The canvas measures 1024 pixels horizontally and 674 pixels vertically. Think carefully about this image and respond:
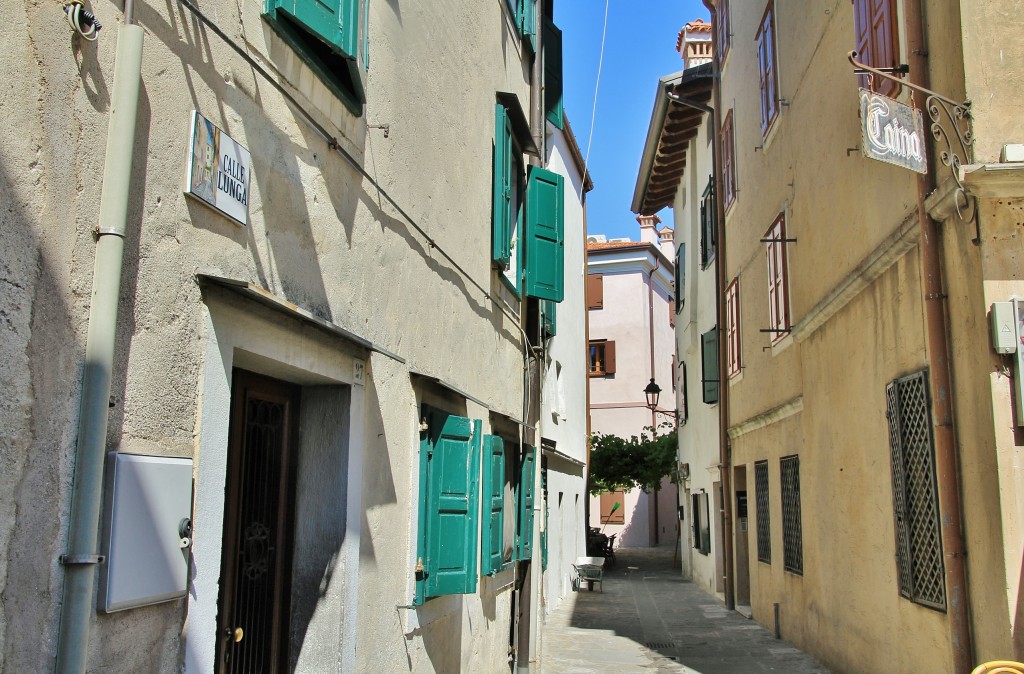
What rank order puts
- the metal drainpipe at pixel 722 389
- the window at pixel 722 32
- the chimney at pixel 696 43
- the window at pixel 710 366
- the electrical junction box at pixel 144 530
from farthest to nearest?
the chimney at pixel 696 43
the window at pixel 710 366
the window at pixel 722 32
the metal drainpipe at pixel 722 389
the electrical junction box at pixel 144 530

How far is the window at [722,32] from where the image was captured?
15.9 metres

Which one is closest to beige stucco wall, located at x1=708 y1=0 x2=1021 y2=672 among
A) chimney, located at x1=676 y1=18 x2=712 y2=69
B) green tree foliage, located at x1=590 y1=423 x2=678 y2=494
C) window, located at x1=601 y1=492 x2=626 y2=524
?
chimney, located at x1=676 y1=18 x2=712 y2=69

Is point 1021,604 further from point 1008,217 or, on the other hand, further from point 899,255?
point 899,255

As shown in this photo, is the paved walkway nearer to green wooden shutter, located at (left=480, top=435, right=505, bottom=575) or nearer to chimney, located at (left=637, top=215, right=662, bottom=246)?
green wooden shutter, located at (left=480, top=435, right=505, bottom=575)

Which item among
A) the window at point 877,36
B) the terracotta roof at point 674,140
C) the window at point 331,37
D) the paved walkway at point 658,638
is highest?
the terracotta roof at point 674,140

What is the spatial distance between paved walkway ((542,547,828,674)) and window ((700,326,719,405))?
140 inches

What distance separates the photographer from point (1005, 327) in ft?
17.5

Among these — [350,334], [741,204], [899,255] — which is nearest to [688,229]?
[741,204]

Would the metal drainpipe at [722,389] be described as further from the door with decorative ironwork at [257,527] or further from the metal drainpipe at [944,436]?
the door with decorative ironwork at [257,527]

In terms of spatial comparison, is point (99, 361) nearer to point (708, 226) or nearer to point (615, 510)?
point (708, 226)

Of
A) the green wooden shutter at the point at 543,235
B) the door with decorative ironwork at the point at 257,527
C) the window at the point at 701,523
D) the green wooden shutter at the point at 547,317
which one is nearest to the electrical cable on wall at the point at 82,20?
the door with decorative ironwork at the point at 257,527

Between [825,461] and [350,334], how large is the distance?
6.54 metres

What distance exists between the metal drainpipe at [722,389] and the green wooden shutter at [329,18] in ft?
39.6

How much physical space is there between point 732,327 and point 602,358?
1792 cm
